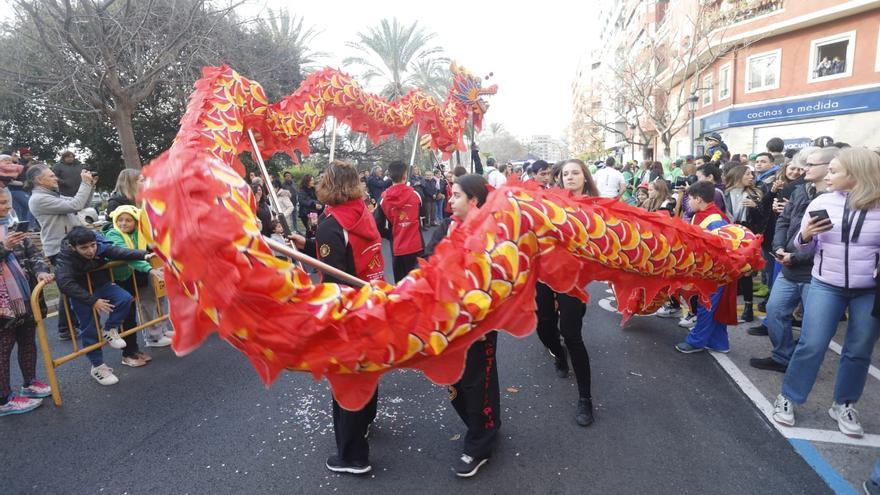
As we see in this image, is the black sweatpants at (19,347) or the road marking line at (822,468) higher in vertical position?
the black sweatpants at (19,347)

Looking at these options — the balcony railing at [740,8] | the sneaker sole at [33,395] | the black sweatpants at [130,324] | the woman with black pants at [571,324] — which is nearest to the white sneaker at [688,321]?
the woman with black pants at [571,324]

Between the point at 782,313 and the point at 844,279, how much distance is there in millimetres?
1094

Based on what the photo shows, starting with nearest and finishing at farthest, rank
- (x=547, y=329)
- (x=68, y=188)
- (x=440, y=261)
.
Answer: (x=440, y=261)
(x=547, y=329)
(x=68, y=188)

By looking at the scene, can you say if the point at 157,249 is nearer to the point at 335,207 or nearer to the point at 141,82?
the point at 335,207

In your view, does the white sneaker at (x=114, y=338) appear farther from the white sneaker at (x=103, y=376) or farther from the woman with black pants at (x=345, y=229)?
the woman with black pants at (x=345, y=229)

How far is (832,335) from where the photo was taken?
3.03m

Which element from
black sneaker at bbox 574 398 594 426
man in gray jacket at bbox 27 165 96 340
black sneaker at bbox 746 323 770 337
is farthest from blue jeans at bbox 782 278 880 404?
man in gray jacket at bbox 27 165 96 340

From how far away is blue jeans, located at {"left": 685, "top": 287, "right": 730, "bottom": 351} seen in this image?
437cm

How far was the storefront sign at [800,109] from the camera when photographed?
1786 centimetres

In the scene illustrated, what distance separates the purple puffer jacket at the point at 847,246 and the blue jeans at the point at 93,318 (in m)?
5.55

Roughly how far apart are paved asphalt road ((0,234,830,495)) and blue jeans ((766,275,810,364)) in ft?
1.78

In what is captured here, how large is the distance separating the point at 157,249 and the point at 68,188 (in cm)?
925

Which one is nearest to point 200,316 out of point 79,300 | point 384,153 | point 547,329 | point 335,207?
point 335,207

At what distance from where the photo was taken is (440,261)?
1952 millimetres
